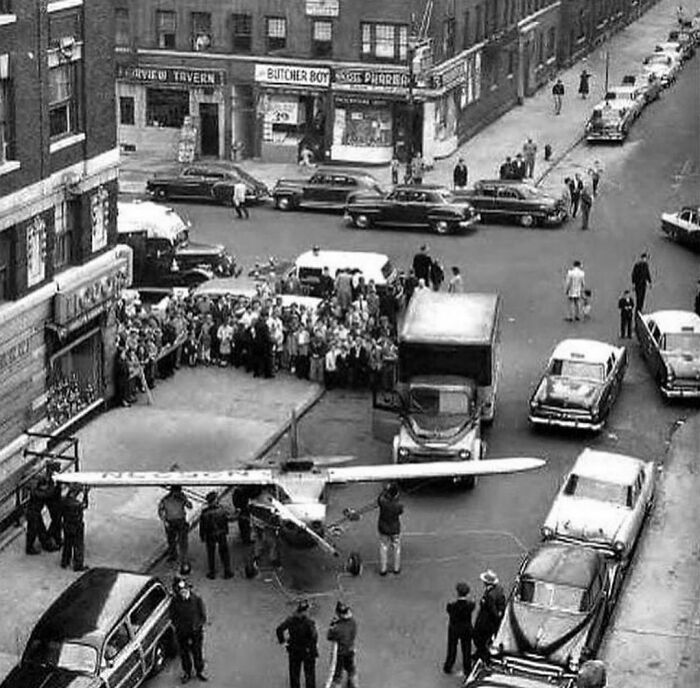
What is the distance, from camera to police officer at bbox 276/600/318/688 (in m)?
27.4

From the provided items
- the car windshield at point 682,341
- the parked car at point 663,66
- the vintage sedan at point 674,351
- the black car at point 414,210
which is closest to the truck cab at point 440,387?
the vintage sedan at point 674,351

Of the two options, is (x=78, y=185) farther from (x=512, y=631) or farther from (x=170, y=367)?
(x=512, y=631)

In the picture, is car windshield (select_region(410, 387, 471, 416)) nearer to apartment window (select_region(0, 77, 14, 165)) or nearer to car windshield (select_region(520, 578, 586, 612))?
car windshield (select_region(520, 578, 586, 612))

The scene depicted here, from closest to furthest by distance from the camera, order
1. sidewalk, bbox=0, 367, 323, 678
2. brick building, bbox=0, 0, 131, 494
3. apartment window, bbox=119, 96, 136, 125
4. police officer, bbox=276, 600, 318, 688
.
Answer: police officer, bbox=276, 600, 318, 688, sidewalk, bbox=0, 367, 323, 678, brick building, bbox=0, 0, 131, 494, apartment window, bbox=119, 96, 136, 125

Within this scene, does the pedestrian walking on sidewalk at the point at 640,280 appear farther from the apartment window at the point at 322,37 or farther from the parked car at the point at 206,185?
the apartment window at the point at 322,37

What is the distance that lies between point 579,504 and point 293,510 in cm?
534

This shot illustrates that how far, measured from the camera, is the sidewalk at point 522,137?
68.1 meters

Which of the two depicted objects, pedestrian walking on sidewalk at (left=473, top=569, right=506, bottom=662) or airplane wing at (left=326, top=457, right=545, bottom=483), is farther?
airplane wing at (left=326, top=457, right=545, bottom=483)

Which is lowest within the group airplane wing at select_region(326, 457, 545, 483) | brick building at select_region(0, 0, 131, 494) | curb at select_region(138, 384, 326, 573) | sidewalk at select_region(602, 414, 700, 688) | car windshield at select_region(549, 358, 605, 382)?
sidewalk at select_region(602, 414, 700, 688)

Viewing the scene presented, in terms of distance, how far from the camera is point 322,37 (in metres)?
69.0

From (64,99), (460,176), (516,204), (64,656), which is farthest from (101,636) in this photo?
(460,176)

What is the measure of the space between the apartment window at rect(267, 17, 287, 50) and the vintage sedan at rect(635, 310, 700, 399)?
2860 cm

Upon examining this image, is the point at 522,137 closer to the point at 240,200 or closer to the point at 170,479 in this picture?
the point at 240,200

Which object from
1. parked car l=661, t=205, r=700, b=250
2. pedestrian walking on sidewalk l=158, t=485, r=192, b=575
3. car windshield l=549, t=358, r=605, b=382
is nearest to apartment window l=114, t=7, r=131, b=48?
parked car l=661, t=205, r=700, b=250
